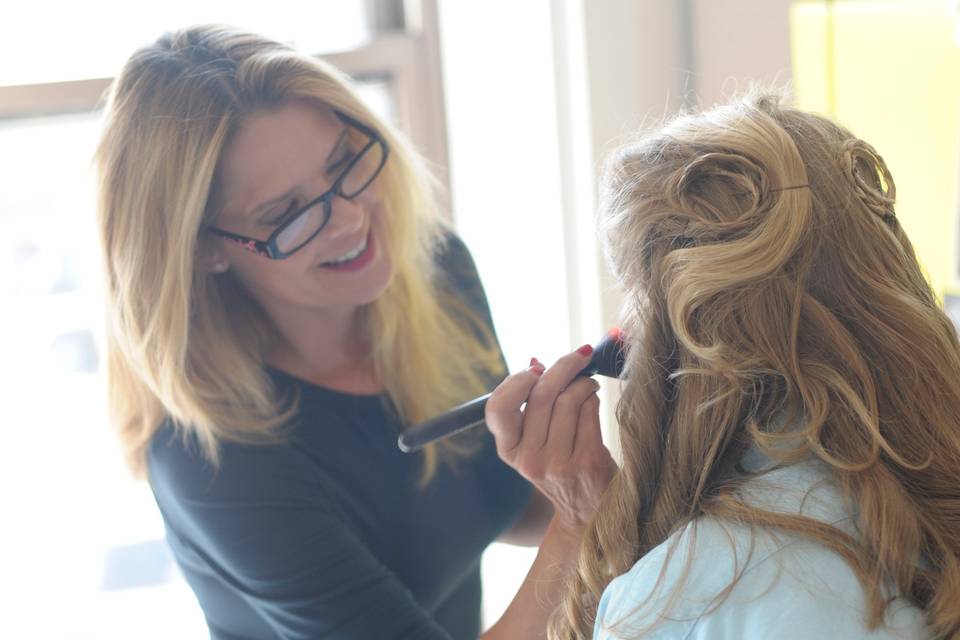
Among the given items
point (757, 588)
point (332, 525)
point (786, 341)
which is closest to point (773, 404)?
point (786, 341)

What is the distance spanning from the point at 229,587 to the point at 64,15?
0.92 metres

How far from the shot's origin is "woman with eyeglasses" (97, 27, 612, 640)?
105cm

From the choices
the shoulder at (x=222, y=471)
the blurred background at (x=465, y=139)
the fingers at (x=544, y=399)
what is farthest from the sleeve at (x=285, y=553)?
the blurred background at (x=465, y=139)

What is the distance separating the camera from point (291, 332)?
1237mm

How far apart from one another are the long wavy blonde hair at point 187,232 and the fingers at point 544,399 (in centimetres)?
33

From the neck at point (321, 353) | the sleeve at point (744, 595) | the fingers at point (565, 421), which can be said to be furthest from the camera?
the neck at point (321, 353)

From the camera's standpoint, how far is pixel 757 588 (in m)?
0.64

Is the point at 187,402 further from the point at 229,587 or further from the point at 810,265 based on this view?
the point at 810,265

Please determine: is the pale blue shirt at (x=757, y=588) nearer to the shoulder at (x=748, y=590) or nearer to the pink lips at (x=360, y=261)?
the shoulder at (x=748, y=590)

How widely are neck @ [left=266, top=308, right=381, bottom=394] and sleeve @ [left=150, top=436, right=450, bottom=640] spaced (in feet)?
0.51

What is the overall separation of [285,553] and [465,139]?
0.95 metres

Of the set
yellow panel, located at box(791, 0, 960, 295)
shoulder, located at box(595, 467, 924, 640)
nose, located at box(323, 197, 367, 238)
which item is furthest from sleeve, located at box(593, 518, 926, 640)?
yellow panel, located at box(791, 0, 960, 295)

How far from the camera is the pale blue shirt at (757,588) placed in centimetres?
63

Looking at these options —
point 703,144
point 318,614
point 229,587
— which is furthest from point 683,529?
point 229,587
